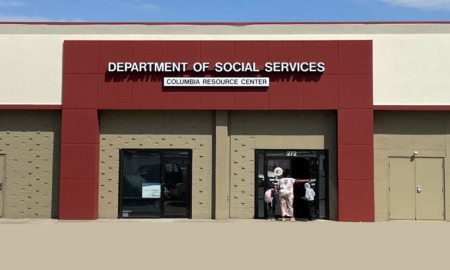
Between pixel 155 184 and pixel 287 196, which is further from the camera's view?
pixel 155 184

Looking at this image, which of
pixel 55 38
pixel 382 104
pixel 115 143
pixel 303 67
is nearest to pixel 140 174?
pixel 115 143

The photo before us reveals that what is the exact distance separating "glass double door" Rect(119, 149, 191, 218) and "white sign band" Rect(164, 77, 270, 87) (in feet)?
8.06

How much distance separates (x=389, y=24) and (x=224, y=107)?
21.5 feet

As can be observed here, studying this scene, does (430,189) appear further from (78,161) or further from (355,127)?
(78,161)

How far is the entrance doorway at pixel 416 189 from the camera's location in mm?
18734

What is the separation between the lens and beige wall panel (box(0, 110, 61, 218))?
19016 millimetres

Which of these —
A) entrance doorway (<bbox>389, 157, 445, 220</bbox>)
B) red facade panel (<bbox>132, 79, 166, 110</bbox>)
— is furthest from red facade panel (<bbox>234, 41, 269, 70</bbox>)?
entrance doorway (<bbox>389, 157, 445, 220</bbox>)

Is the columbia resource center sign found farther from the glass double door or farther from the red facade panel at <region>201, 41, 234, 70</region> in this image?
the glass double door

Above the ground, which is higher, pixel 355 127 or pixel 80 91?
pixel 80 91

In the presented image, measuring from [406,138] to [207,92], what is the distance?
7289 mm

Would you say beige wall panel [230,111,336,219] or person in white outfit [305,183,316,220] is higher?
beige wall panel [230,111,336,219]

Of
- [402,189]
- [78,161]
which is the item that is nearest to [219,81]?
[78,161]

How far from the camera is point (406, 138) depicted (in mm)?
18984

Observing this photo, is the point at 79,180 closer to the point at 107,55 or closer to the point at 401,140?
the point at 107,55
